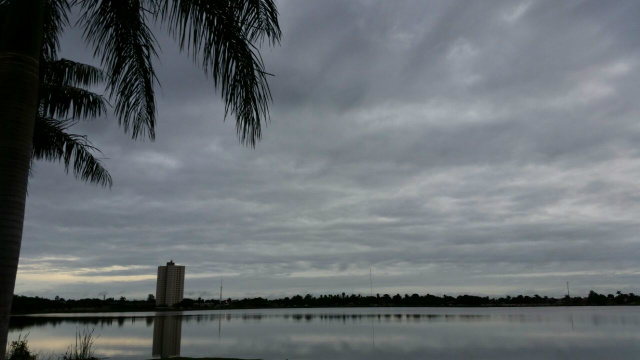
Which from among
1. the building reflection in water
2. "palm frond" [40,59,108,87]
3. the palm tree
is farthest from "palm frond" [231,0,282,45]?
the building reflection in water

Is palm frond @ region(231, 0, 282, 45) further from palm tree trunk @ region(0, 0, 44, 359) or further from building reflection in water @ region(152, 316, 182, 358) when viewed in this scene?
building reflection in water @ region(152, 316, 182, 358)

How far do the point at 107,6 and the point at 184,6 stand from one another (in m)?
1.66

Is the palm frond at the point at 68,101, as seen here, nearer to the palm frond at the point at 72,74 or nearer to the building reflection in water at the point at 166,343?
the palm frond at the point at 72,74

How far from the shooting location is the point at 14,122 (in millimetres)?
4543

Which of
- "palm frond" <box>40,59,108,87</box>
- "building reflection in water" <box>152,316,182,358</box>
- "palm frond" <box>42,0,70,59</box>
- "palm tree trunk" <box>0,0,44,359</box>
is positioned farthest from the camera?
"building reflection in water" <box>152,316,182,358</box>

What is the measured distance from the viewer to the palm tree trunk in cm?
437

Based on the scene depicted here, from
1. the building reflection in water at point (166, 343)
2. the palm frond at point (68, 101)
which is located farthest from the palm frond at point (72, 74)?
the building reflection in water at point (166, 343)

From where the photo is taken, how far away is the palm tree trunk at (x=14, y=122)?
4371 mm

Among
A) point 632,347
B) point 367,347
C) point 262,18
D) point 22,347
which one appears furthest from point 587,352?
point 262,18

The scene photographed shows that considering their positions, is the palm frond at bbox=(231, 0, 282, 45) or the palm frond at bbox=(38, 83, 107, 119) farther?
the palm frond at bbox=(38, 83, 107, 119)

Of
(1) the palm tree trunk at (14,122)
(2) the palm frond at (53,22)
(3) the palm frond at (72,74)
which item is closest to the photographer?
(1) the palm tree trunk at (14,122)

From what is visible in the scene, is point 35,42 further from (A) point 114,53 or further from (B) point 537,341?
(B) point 537,341

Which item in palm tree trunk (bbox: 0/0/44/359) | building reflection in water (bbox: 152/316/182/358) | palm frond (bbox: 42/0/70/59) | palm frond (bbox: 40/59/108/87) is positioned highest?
palm frond (bbox: 40/59/108/87)

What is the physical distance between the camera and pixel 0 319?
4.34 metres
